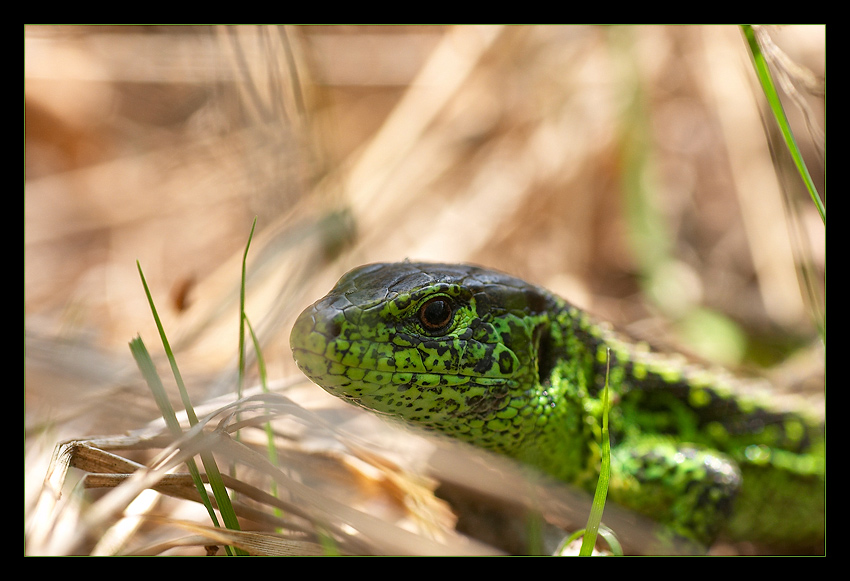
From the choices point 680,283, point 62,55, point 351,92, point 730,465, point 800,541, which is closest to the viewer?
point 730,465

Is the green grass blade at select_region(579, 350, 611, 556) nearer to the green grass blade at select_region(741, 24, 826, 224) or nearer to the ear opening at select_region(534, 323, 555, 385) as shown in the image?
the ear opening at select_region(534, 323, 555, 385)

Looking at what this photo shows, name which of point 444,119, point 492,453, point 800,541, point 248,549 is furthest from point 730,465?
point 444,119

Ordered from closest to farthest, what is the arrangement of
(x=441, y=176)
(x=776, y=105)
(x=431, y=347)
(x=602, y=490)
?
1. (x=602, y=490)
2. (x=776, y=105)
3. (x=431, y=347)
4. (x=441, y=176)

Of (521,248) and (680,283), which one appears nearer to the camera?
(680,283)

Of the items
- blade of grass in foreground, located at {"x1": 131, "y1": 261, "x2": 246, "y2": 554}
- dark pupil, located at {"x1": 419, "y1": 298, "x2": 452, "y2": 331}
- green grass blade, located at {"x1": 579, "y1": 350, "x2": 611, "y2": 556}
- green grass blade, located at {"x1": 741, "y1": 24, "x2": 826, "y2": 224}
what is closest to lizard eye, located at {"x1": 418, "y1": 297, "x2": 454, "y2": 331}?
dark pupil, located at {"x1": 419, "y1": 298, "x2": 452, "y2": 331}

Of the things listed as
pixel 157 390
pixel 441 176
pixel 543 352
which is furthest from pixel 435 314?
pixel 441 176

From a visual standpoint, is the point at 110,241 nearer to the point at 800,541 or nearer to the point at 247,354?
the point at 247,354

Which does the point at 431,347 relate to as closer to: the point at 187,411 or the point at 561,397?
the point at 561,397

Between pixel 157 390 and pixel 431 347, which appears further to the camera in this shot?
pixel 431 347
